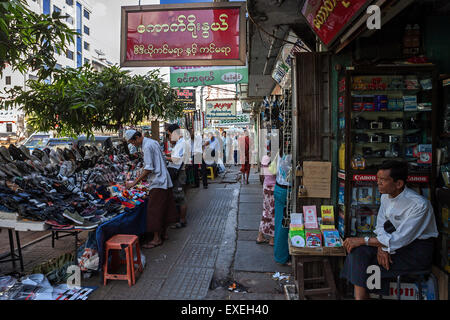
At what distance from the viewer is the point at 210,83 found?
22.3 ft

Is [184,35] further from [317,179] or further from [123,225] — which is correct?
[123,225]

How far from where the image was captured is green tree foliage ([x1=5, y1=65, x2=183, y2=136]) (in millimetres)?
4853

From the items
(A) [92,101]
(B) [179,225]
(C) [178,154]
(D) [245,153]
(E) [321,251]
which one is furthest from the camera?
(D) [245,153]

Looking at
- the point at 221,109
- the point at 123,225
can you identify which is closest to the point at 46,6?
the point at 221,109

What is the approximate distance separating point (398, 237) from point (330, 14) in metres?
1.95

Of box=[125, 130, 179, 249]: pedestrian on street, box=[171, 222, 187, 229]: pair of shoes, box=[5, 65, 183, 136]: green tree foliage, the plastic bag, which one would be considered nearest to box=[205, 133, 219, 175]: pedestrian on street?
box=[5, 65, 183, 136]: green tree foliage

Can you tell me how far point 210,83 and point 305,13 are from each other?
404 centimetres

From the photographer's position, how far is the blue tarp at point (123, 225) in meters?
3.41

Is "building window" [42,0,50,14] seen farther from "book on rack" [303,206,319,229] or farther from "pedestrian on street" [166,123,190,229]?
"book on rack" [303,206,319,229]

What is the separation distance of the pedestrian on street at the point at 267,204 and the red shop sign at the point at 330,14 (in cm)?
205

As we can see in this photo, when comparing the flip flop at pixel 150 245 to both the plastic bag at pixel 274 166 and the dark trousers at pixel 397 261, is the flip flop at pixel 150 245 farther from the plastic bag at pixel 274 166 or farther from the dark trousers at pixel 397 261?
the dark trousers at pixel 397 261

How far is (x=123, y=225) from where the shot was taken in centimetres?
401
